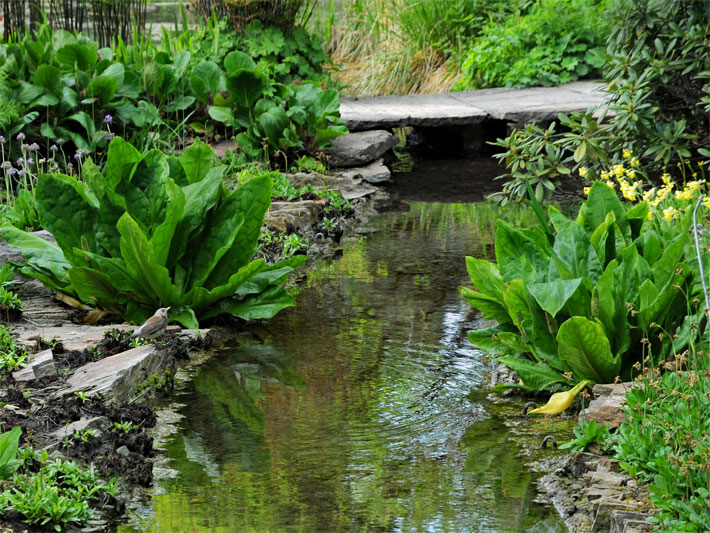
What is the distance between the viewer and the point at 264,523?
3031 millimetres

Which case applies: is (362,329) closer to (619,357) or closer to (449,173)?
(619,357)

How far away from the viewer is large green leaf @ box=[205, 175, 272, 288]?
4.98 metres

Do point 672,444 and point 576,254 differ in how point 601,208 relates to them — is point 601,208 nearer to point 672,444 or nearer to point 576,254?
point 576,254

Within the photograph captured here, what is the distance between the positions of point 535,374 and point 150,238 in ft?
6.94

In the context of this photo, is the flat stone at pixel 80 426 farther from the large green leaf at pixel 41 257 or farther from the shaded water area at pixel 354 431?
the large green leaf at pixel 41 257

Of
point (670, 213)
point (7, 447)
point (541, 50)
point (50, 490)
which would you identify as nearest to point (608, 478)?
point (670, 213)

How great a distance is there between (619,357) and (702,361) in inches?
21.9

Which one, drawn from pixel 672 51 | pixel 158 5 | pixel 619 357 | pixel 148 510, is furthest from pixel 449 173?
pixel 158 5

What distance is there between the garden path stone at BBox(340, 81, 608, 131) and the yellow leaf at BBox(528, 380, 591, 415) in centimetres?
659

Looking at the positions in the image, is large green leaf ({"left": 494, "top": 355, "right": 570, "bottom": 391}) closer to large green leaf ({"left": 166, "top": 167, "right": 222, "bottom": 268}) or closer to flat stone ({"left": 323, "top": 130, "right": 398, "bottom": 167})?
large green leaf ({"left": 166, "top": 167, "right": 222, "bottom": 268})

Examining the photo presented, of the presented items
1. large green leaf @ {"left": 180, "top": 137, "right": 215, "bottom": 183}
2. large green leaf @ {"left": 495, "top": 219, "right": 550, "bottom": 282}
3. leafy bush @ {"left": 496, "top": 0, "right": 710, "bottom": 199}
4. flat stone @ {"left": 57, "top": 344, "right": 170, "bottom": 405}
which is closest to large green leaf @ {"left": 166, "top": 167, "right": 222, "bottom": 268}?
large green leaf @ {"left": 180, "top": 137, "right": 215, "bottom": 183}

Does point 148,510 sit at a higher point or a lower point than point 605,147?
lower

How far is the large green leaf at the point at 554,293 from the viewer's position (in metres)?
3.73

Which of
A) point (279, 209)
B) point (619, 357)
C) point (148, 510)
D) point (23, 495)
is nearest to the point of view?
point (23, 495)
